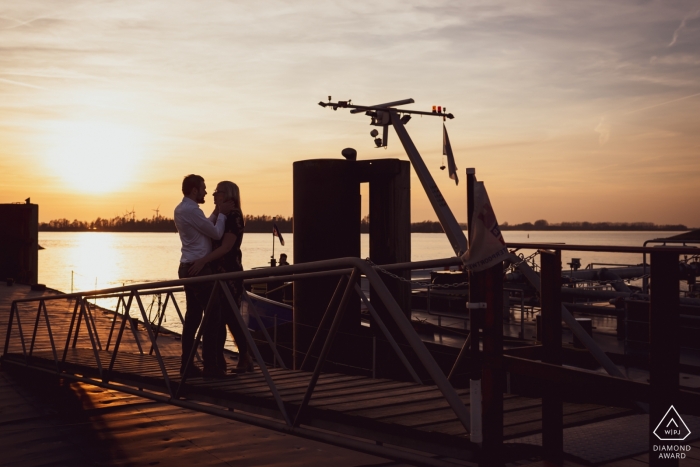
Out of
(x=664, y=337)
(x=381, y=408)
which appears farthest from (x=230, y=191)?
(x=664, y=337)

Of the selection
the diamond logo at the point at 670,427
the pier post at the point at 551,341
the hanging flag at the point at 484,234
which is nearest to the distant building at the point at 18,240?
the pier post at the point at 551,341

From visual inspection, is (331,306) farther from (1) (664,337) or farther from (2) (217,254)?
(1) (664,337)

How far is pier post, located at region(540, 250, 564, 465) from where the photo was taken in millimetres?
3584

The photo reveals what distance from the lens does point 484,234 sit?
3057 mm

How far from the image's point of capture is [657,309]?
278cm

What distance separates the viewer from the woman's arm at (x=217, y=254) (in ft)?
18.1

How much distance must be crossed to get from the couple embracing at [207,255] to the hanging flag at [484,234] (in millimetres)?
2769

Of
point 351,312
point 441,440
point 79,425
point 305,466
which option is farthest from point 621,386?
point 351,312

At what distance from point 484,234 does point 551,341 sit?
96 cm

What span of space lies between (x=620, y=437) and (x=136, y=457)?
11.3ft

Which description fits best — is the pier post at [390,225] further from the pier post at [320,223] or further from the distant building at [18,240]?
the distant building at [18,240]

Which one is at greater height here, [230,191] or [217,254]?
[230,191]

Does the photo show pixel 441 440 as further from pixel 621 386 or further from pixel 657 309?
pixel 657 309

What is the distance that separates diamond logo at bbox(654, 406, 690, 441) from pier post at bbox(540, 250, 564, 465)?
768 mm
